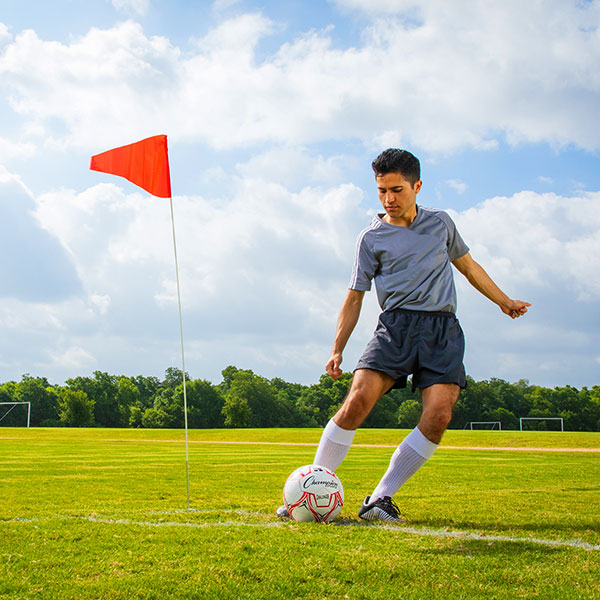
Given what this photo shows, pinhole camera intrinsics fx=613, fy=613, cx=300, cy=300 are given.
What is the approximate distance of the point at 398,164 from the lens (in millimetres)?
4516

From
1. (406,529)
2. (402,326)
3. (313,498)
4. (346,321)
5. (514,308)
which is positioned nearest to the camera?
(406,529)

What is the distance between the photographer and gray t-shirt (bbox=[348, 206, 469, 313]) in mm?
4523

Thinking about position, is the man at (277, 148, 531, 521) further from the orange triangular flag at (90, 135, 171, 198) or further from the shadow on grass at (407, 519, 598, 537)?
the orange triangular flag at (90, 135, 171, 198)

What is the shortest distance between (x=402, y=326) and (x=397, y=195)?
970 millimetres

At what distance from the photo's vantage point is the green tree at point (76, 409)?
2990 inches

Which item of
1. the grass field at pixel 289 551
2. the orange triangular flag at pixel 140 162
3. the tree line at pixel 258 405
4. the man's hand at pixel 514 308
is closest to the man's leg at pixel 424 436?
the grass field at pixel 289 551

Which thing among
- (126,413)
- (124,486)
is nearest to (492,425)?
(126,413)

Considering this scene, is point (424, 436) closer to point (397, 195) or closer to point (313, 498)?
point (313, 498)

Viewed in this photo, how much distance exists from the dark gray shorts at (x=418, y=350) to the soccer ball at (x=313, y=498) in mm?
863

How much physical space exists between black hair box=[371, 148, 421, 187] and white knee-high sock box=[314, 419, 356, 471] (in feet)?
6.26

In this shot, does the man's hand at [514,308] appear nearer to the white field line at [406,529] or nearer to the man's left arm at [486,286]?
the man's left arm at [486,286]

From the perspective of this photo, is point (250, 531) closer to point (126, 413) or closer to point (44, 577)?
point (44, 577)

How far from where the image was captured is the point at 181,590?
2561 mm

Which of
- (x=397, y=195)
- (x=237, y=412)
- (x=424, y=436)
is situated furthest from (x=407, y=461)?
(x=237, y=412)
